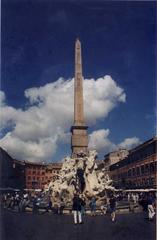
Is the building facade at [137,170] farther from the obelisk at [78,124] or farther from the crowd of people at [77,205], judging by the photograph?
the crowd of people at [77,205]

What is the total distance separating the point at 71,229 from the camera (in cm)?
955

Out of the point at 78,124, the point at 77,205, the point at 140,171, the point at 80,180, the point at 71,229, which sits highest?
the point at 78,124

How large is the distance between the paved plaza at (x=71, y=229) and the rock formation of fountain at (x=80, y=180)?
457 centimetres

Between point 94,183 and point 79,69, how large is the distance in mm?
4485

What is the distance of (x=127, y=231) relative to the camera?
9.19 m

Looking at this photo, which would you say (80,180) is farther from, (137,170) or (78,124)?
(137,170)

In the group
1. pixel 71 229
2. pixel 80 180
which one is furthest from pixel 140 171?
pixel 71 229

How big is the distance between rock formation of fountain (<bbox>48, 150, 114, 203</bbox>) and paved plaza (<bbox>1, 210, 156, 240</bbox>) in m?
4.57

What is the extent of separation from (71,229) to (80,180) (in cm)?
621

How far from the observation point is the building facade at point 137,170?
25.5 meters

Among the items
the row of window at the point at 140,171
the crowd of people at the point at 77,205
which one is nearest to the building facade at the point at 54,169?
the crowd of people at the point at 77,205

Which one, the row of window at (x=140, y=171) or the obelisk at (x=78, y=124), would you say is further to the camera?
the row of window at (x=140, y=171)

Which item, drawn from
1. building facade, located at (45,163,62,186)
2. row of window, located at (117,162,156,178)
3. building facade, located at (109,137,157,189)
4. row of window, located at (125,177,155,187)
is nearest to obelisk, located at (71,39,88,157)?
building facade, located at (45,163,62,186)

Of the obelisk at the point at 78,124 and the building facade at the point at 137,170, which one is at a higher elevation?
the obelisk at the point at 78,124
